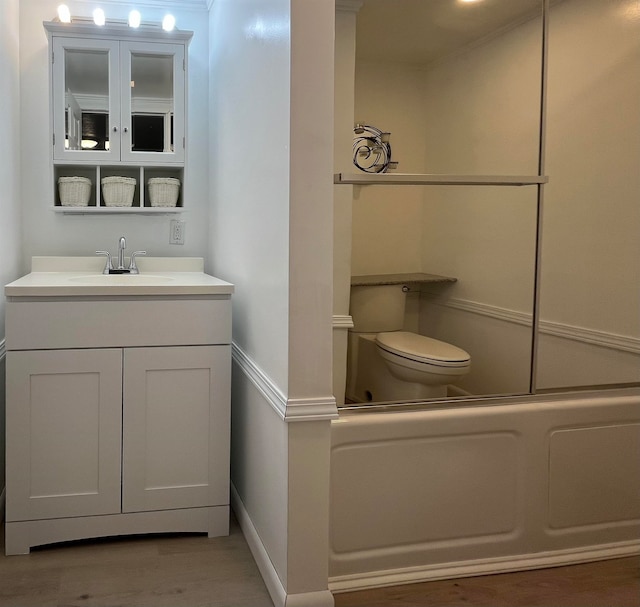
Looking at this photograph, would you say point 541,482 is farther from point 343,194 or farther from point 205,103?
point 205,103

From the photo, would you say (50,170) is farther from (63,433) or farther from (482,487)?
(482,487)

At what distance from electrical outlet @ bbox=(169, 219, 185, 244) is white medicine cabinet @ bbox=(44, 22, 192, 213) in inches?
5.0

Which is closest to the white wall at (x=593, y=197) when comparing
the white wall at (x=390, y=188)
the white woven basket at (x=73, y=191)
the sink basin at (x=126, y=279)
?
the white wall at (x=390, y=188)

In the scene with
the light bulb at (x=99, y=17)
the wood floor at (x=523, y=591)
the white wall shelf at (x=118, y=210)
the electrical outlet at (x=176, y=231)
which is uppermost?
the light bulb at (x=99, y=17)

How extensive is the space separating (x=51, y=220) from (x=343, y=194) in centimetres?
159

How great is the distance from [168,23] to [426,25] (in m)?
1.34

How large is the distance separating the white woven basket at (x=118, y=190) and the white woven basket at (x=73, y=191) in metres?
0.08

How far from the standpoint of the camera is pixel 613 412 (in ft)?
7.59

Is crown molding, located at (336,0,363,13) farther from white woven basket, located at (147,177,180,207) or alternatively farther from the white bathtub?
white woven basket, located at (147,177,180,207)

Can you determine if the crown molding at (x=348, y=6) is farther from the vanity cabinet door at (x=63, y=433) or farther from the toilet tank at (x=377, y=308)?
the vanity cabinet door at (x=63, y=433)

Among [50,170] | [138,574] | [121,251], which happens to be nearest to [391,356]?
[138,574]

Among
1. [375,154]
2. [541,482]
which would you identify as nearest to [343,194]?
[375,154]

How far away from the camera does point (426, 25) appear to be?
6.90ft

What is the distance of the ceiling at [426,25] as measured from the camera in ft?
6.73
